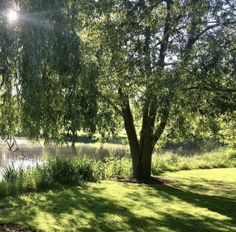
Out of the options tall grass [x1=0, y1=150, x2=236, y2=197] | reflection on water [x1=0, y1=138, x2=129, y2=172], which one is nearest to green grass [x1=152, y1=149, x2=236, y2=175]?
tall grass [x1=0, y1=150, x2=236, y2=197]

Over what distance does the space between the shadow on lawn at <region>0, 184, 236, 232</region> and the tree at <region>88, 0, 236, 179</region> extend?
2.77 meters

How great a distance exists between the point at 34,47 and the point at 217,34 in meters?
6.20

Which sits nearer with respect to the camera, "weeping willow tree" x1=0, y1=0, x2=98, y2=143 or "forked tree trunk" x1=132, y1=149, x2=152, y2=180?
"weeping willow tree" x1=0, y1=0, x2=98, y2=143

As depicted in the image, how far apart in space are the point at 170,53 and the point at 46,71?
5963 millimetres

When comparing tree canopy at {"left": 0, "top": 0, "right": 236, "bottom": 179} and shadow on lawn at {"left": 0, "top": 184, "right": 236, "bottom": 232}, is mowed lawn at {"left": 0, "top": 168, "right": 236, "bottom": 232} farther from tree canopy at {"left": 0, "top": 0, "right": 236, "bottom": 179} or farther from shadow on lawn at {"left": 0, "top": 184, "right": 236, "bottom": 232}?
tree canopy at {"left": 0, "top": 0, "right": 236, "bottom": 179}

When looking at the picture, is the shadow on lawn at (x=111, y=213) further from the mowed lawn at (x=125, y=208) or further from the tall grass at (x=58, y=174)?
the tall grass at (x=58, y=174)

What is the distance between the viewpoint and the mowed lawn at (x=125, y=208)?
9945 millimetres

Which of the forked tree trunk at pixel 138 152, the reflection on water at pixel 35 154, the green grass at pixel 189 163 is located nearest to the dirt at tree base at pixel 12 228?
the reflection on water at pixel 35 154

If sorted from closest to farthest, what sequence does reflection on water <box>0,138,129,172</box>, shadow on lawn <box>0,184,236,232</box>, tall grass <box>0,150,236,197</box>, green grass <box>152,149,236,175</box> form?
shadow on lawn <box>0,184,236,232</box>
tall grass <box>0,150,236,197</box>
green grass <box>152,149,236,175</box>
reflection on water <box>0,138,129,172</box>

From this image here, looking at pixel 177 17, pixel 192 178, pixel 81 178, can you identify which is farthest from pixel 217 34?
pixel 192 178

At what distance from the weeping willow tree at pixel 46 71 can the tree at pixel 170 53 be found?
3.12m

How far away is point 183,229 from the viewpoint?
388 inches

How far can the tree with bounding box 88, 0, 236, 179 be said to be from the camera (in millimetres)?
10578

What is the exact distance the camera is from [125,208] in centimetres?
1181
